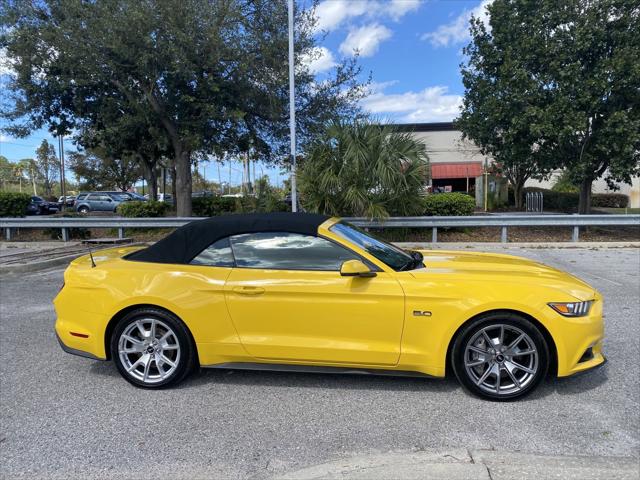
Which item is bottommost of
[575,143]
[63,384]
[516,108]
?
[63,384]

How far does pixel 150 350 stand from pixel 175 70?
11146mm

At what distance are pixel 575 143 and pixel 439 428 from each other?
13826 mm

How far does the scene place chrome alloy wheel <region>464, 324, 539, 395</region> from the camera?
350cm

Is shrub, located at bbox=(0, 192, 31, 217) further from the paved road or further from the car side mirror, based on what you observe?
the car side mirror

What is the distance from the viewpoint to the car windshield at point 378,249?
12.7ft

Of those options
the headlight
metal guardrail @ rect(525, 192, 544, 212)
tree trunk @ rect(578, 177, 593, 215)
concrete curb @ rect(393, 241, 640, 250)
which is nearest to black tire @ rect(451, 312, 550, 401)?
the headlight

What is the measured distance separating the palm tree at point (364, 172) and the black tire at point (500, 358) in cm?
877

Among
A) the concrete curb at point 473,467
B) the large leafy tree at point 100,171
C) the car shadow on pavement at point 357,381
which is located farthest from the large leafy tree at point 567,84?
the large leafy tree at point 100,171

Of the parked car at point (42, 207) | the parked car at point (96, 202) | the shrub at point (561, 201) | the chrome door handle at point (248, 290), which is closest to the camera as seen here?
the chrome door handle at point (248, 290)

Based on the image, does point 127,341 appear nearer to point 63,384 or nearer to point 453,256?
point 63,384

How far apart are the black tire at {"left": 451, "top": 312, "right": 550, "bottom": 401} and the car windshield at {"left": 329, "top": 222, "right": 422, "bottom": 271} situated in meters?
0.75

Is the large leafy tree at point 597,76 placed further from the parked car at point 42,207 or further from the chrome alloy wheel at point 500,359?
the parked car at point 42,207

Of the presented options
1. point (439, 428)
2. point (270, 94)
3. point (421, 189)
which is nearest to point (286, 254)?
point (439, 428)

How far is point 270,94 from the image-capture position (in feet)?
50.4
